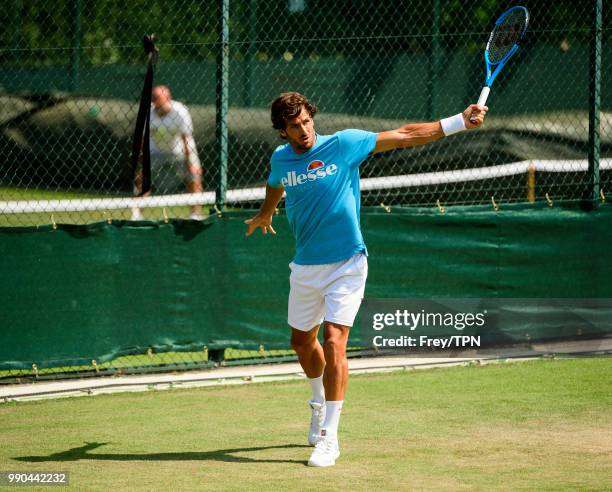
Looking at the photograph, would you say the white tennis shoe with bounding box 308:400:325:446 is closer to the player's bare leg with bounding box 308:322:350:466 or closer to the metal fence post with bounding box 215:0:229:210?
the player's bare leg with bounding box 308:322:350:466

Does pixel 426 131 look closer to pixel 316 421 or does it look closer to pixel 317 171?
pixel 317 171

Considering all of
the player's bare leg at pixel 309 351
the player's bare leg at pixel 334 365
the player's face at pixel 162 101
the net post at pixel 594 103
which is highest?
the player's face at pixel 162 101

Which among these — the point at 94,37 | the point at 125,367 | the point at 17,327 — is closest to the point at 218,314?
the point at 125,367

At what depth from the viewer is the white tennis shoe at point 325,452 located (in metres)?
5.58

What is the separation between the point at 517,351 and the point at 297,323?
3.31 meters

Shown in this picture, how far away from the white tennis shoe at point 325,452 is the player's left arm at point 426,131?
1.57 metres

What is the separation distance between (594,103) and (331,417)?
4.77 metres

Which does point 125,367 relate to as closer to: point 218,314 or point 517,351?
point 218,314

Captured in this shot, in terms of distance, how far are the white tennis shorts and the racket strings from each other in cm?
192

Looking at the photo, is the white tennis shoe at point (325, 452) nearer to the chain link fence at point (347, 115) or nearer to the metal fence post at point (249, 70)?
the chain link fence at point (347, 115)

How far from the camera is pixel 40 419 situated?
6891 mm

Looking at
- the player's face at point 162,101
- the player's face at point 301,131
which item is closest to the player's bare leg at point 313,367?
the player's face at point 301,131

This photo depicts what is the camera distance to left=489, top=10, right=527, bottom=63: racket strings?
7.02 metres

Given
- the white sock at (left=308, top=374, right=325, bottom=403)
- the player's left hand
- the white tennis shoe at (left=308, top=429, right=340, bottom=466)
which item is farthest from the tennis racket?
the white tennis shoe at (left=308, top=429, right=340, bottom=466)
